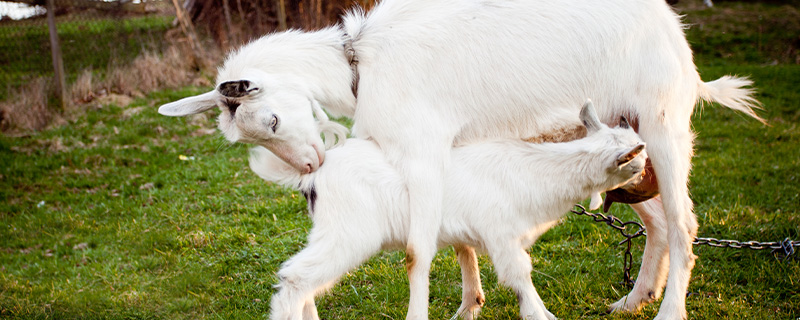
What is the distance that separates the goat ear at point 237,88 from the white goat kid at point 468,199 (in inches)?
18.2

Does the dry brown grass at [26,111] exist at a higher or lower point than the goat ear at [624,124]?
lower

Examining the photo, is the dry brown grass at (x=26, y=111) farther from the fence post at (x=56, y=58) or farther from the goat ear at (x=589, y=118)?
the goat ear at (x=589, y=118)

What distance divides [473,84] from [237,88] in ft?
4.52

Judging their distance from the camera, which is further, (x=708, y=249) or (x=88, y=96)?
(x=88, y=96)

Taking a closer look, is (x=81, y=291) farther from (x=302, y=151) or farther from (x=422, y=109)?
(x=422, y=109)

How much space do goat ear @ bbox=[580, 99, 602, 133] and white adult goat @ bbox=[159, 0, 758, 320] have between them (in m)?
0.21

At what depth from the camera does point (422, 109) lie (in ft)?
12.6

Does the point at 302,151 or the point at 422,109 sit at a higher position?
the point at 422,109

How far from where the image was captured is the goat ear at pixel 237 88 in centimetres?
387

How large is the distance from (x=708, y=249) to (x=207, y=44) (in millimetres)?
10962

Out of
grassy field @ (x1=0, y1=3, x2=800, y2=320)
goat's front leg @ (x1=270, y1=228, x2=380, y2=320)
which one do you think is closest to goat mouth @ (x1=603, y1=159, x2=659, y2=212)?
grassy field @ (x1=0, y1=3, x2=800, y2=320)

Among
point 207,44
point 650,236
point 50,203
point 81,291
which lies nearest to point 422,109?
point 650,236

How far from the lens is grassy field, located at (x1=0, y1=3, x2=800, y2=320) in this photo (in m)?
4.61

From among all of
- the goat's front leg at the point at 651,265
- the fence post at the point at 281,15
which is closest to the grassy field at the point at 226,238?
the goat's front leg at the point at 651,265
